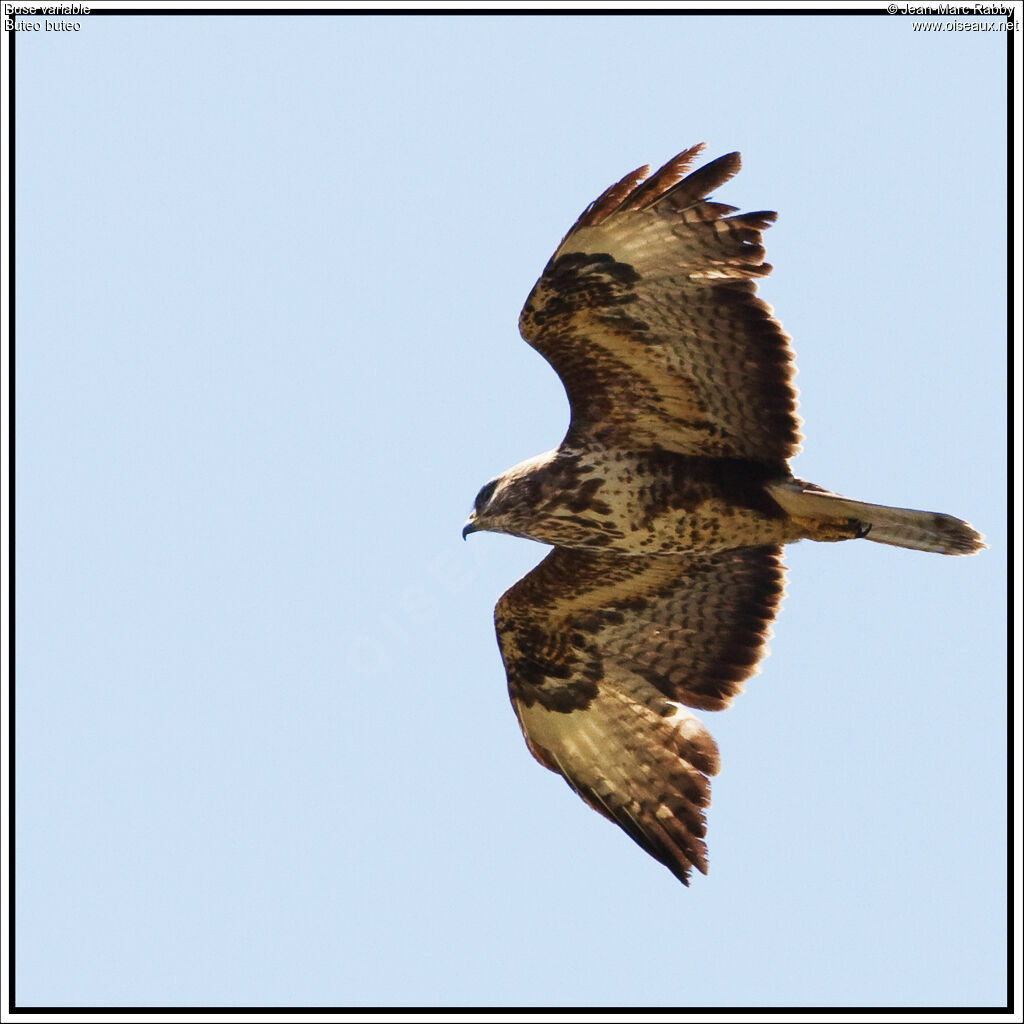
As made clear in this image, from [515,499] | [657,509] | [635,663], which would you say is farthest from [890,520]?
[515,499]

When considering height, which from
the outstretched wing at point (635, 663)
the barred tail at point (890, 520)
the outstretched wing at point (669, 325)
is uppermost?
the outstretched wing at point (669, 325)

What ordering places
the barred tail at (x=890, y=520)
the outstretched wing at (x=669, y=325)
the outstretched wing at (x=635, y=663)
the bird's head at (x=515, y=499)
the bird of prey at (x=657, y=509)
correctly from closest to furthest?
the outstretched wing at (x=669, y=325) < the bird of prey at (x=657, y=509) < the barred tail at (x=890, y=520) < the bird's head at (x=515, y=499) < the outstretched wing at (x=635, y=663)

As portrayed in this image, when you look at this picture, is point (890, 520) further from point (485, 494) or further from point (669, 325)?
point (485, 494)

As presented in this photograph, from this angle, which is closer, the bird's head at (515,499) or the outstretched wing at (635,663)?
the bird's head at (515,499)

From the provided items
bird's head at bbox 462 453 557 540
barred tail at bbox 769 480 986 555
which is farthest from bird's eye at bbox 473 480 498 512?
barred tail at bbox 769 480 986 555

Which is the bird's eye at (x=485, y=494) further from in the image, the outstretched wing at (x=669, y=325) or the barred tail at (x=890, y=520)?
the barred tail at (x=890, y=520)

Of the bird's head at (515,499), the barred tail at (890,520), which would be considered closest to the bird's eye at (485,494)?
the bird's head at (515,499)

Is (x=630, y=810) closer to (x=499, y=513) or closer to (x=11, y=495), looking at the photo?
(x=499, y=513)
